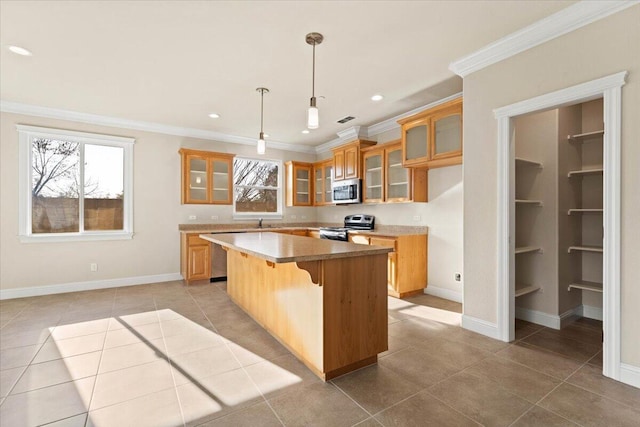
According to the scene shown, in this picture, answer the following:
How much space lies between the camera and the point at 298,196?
651 centimetres

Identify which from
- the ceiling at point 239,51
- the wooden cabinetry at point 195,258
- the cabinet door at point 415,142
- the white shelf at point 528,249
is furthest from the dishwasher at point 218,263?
the white shelf at point 528,249

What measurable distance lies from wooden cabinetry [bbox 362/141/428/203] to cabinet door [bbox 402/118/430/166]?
26cm

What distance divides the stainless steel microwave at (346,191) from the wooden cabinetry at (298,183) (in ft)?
3.10

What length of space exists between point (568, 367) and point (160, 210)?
560cm

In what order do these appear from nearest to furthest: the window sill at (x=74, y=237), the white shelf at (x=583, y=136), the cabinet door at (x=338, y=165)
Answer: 1. the white shelf at (x=583, y=136)
2. the window sill at (x=74, y=237)
3. the cabinet door at (x=338, y=165)

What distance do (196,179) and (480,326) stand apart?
482cm

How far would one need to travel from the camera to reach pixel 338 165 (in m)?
5.66

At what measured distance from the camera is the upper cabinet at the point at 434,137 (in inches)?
139

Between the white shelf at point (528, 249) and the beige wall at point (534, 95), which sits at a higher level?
the beige wall at point (534, 95)

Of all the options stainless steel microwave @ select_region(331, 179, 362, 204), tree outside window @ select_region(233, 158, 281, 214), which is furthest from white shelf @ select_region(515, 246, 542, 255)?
tree outside window @ select_region(233, 158, 281, 214)

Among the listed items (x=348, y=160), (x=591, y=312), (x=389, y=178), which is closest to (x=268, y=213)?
(x=348, y=160)

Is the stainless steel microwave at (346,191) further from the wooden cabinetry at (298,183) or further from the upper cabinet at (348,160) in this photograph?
the wooden cabinetry at (298,183)

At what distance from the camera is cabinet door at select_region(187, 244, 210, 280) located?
4.92m

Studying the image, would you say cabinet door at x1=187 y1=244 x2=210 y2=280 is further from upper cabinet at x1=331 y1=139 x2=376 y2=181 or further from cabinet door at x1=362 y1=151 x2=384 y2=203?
cabinet door at x1=362 y1=151 x2=384 y2=203
